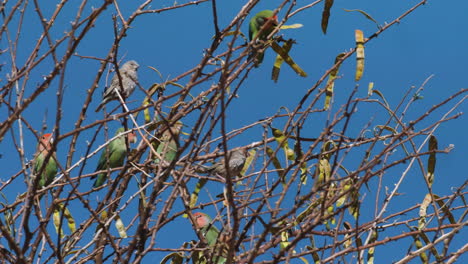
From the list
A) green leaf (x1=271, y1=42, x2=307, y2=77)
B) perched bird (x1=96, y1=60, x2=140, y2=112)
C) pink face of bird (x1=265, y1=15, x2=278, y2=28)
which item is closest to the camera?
pink face of bird (x1=265, y1=15, x2=278, y2=28)

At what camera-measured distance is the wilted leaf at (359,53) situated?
2482 mm

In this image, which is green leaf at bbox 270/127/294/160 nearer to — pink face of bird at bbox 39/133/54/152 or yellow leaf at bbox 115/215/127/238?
yellow leaf at bbox 115/215/127/238

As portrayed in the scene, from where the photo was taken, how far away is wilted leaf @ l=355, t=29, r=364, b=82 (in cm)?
248

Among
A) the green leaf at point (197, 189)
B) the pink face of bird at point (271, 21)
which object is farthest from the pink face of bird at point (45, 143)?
the pink face of bird at point (271, 21)

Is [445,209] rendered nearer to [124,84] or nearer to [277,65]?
[277,65]

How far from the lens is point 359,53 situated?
2535mm

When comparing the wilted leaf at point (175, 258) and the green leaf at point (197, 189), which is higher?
the green leaf at point (197, 189)

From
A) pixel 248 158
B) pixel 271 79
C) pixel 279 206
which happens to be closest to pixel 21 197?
pixel 248 158

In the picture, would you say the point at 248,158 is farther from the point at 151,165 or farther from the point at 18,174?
the point at 18,174

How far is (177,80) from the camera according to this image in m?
3.13

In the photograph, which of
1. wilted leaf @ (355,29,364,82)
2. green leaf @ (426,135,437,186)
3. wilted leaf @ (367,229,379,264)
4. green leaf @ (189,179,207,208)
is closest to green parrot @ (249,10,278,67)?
wilted leaf @ (355,29,364,82)

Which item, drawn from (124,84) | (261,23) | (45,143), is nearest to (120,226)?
(45,143)

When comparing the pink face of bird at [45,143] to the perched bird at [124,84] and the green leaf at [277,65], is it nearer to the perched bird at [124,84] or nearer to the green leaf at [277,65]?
the perched bird at [124,84]

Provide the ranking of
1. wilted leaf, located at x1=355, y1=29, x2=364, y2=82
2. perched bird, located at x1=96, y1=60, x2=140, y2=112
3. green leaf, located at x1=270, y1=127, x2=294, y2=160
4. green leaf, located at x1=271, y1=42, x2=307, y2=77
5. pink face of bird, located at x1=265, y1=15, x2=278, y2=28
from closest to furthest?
pink face of bird, located at x1=265, y1=15, x2=278, y2=28, wilted leaf, located at x1=355, y1=29, x2=364, y2=82, green leaf, located at x1=270, y1=127, x2=294, y2=160, green leaf, located at x1=271, y1=42, x2=307, y2=77, perched bird, located at x1=96, y1=60, x2=140, y2=112
